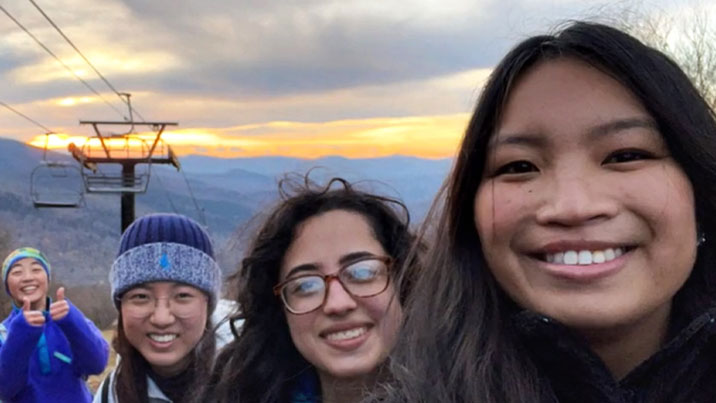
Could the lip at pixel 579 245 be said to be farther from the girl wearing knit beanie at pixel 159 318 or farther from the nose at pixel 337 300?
the girl wearing knit beanie at pixel 159 318

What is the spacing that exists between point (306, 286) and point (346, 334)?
165 millimetres

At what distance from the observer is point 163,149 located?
2323cm

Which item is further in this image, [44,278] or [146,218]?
[44,278]

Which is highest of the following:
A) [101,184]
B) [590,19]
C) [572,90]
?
[590,19]

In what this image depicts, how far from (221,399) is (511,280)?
47.8 inches

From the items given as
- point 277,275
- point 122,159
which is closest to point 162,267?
point 277,275

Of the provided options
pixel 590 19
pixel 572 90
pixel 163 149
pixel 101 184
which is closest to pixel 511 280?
pixel 572 90

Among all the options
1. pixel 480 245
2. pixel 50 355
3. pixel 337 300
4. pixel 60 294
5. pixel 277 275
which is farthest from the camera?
pixel 60 294

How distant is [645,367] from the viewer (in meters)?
1.37

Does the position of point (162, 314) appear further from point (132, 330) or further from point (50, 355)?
point (50, 355)

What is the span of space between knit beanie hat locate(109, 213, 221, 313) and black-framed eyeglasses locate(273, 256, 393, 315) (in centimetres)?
101

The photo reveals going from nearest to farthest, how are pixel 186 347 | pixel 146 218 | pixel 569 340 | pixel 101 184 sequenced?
pixel 569 340 → pixel 186 347 → pixel 146 218 → pixel 101 184

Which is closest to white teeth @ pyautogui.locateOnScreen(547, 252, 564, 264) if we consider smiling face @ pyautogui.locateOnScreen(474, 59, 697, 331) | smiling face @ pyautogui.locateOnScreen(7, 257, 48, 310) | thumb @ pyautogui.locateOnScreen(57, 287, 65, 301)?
smiling face @ pyautogui.locateOnScreen(474, 59, 697, 331)

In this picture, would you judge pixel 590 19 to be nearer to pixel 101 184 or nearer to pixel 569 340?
pixel 569 340
